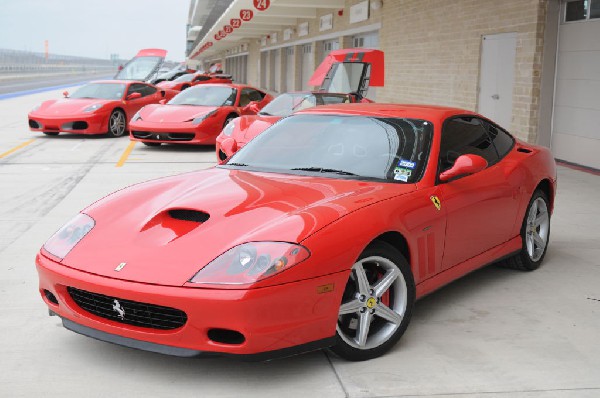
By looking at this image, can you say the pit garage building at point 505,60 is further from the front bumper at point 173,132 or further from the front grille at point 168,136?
the front grille at point 168,136

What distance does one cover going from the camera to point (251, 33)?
43250 millimetres

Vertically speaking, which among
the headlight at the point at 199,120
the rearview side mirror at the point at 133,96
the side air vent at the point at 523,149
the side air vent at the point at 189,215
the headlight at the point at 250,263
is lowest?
the headlight at the point at 199,120

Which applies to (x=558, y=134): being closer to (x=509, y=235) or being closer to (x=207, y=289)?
(x=509, y=235)

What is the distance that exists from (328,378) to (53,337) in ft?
5.07

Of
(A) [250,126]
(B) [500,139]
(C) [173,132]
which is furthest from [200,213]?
(C) [173,132]

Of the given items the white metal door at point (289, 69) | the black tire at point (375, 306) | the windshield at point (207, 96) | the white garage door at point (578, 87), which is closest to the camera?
the black tire at point (375, 306)

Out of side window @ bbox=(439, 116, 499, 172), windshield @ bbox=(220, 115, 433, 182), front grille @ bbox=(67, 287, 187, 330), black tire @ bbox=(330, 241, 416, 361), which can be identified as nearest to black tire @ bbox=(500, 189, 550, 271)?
side window @ bbox=(439, 116, 499, 172)

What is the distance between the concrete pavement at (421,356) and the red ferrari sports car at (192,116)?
7363 millimetres


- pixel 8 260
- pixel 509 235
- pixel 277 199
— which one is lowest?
pixel 8 260

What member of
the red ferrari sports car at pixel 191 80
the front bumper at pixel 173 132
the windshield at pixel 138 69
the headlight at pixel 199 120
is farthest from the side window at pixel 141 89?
the windshield at pixel 138 69

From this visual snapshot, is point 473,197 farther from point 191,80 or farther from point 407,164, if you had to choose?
point 191,80

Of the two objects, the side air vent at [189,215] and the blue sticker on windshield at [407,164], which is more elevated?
the blue sticker on windshield at [407,164]

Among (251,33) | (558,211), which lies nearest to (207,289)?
(558,211)

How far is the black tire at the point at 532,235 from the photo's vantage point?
5355 millimetres
